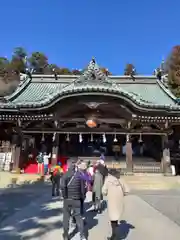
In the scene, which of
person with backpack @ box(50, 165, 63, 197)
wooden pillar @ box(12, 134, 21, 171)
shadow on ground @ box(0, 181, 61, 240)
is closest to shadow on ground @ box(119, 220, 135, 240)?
shadow on ground @ box(0, 181, 61, 240)

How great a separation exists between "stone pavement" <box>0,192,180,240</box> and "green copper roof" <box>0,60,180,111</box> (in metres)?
7.13

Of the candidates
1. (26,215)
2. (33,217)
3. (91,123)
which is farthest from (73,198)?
(91,123)

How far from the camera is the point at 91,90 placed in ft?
46.0

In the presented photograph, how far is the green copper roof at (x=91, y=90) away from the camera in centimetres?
1407

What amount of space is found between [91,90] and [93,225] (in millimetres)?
8797

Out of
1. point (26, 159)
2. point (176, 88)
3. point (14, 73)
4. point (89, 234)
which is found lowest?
point (89, 234)

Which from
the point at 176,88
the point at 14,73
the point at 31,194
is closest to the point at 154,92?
the point at 31,194

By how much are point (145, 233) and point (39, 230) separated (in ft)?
7.97

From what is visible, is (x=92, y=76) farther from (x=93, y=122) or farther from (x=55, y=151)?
(x=55, y=151)

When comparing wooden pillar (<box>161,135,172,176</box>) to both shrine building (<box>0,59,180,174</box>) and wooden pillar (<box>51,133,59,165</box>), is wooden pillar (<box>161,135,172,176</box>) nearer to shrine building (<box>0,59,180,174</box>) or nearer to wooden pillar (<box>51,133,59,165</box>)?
shrine building (<box>0,59,180,174</box>)

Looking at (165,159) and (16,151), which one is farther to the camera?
(16,151)

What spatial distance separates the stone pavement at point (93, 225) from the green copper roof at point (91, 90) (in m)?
7.13

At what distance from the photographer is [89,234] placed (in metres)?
5.62

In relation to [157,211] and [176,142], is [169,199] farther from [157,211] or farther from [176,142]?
[176,142]
